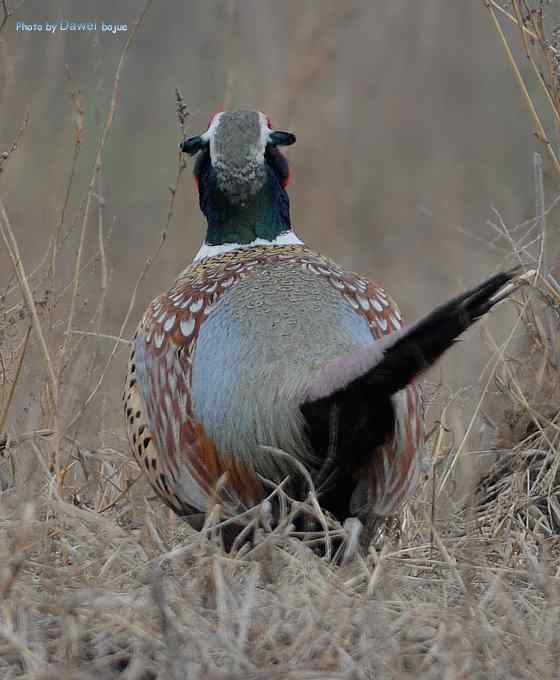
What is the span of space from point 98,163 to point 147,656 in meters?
2.07

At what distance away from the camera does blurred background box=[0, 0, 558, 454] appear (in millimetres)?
6281

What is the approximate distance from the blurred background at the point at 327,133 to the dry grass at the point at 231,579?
1.83 m

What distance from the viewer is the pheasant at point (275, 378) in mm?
2971

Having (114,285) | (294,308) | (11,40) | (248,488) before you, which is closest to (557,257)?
(294,308)

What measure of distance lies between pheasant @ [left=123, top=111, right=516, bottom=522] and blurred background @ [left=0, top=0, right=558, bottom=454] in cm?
204

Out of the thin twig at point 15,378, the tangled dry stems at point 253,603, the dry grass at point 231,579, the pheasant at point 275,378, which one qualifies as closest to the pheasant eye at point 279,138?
the pheasant at point 275,378

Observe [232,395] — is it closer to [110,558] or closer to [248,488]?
[248,488]

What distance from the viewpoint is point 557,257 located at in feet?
15.2

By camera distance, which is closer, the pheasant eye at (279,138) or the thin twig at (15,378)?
the thin twig at (15,378)

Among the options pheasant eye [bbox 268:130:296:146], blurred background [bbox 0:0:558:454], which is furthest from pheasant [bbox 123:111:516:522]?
blurred background [bbox 0:0:558:454]

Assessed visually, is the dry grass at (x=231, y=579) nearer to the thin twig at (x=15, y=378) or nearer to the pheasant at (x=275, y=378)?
the thin twig at (x=15, y=378)

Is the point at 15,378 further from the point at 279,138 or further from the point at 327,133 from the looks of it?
the point at 327,133

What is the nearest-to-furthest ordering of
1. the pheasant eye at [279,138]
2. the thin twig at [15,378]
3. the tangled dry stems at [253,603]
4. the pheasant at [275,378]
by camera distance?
the tangled dry stems at [253,603]
the pheasant at [275,378]
the thin twig at [15,378]
the pheasant eye at [279,138]

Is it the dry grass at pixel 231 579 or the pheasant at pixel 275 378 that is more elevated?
the pheasant at pixel 275 378
